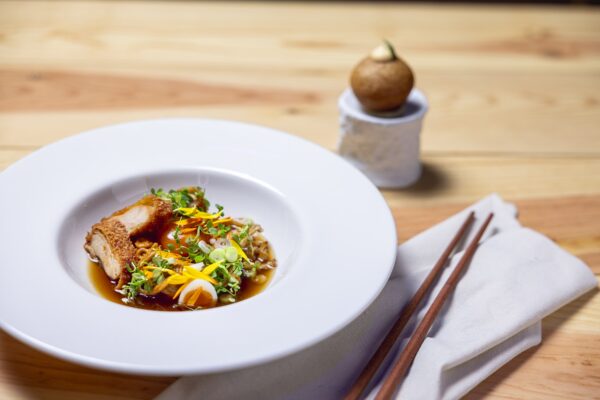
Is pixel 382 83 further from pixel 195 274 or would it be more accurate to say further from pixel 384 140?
pixel 195 274

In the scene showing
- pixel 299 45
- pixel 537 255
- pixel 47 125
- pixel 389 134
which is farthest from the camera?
pixel 299 45

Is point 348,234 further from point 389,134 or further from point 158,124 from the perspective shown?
point 158,124

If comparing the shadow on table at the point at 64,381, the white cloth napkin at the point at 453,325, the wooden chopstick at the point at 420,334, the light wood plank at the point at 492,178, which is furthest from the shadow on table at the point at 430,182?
the shadow on table at the point at 64,381

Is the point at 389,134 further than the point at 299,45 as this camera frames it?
No

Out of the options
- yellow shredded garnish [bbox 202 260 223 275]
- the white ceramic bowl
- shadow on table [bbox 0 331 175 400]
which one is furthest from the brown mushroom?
shadow on table [bbox 0 331 175 400]

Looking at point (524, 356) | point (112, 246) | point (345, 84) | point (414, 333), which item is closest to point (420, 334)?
point (414, 333)

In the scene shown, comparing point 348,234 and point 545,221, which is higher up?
point 348,234

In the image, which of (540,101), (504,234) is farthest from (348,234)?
(540,101)
